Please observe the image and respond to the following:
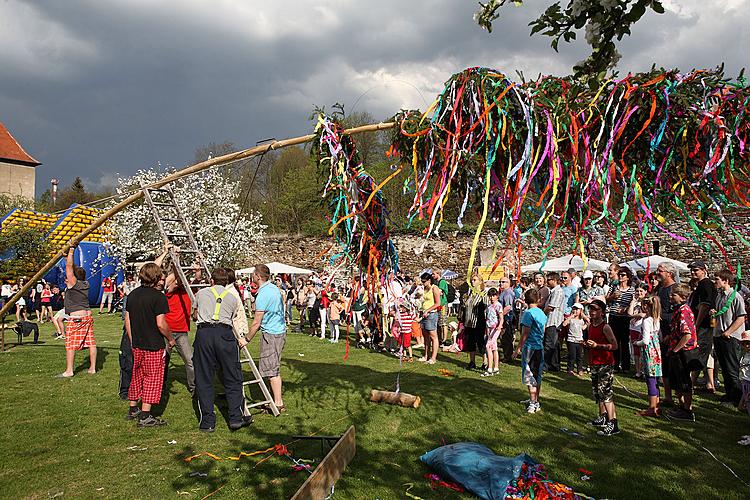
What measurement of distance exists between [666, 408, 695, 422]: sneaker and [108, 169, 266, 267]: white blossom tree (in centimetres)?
1683

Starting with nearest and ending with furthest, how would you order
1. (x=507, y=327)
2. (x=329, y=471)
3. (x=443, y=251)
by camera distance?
(x=329, y=471), (x=507, y=327), (x=443, y=251)

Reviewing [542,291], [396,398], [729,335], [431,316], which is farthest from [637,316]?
[396,398]

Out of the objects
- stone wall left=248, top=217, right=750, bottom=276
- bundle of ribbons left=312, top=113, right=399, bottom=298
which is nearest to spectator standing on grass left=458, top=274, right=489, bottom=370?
bundle of ribbons left=312, top=113, right=399, bottom=298

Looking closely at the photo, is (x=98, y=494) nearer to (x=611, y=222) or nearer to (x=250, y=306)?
(x=611, y=222)

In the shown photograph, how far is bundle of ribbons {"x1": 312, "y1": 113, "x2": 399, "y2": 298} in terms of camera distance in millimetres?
4844

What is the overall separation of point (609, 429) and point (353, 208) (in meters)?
3.61

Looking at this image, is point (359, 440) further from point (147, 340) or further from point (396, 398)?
point (147, 340)

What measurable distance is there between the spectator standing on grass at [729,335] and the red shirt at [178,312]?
6.90 metres

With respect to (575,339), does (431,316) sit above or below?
above

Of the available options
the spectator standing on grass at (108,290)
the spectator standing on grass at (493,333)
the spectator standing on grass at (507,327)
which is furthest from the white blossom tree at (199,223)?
the spectator standing on grass at (493,333)

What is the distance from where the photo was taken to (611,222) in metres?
3.63

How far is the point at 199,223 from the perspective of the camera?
22.4m

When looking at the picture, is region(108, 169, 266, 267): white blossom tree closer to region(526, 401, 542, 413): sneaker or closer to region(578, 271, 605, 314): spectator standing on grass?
region(578, 271, 605, 314): spectator standing on grass

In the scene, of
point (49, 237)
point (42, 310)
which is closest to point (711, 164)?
point (42, 310)
